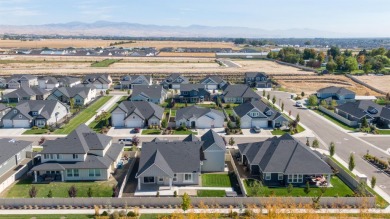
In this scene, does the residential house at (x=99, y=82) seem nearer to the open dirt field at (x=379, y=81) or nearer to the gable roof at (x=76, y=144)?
the gable roof at (x=76, y=144)

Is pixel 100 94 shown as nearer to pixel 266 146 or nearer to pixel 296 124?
pixel 296 124

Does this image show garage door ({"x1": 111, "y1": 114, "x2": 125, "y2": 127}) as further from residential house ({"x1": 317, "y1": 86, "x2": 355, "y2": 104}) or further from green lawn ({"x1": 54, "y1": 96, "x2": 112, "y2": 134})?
residential house ({"x1": 317, "y1": 86, "x2": 355, "y2": 104})

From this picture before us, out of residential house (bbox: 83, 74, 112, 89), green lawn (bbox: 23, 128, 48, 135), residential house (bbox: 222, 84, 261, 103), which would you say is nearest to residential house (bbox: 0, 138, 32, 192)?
green lawn (bbox: 23, 128, 48, 135)

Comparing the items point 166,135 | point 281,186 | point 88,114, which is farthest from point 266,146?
point 88,114

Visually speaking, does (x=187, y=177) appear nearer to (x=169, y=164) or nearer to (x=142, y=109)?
(x=169, y=164)

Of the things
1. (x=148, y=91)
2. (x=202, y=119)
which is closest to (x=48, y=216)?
(x=202, y=119)

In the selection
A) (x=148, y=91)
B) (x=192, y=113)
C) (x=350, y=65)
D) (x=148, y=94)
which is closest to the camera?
(x=192, y=113)
